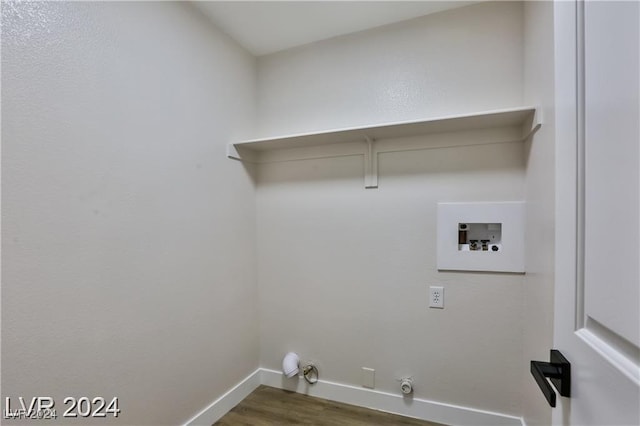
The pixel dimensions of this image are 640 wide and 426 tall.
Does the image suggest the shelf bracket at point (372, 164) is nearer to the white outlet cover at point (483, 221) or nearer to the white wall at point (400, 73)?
the white wall at point (400, 73)

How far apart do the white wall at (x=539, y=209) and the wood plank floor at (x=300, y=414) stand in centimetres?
76

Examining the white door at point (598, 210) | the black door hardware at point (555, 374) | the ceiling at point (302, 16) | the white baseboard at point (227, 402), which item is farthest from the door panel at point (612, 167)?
the white baseboard at point (227, 402)

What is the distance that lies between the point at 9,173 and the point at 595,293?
1.72 meters

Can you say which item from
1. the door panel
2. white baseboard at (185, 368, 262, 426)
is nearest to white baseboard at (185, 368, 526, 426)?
white baseboard at (185, 368, 262, 426)

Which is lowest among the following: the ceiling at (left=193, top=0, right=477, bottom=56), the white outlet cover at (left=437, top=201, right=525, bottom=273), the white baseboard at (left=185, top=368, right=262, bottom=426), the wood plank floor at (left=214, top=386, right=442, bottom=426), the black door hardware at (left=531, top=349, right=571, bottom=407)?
the wood plank floor at (left=214, top=386, right=442, bottom=426)

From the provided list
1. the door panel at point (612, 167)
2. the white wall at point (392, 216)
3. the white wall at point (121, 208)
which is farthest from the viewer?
the white wall at point (392, 216)

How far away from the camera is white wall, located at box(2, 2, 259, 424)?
3.53ft

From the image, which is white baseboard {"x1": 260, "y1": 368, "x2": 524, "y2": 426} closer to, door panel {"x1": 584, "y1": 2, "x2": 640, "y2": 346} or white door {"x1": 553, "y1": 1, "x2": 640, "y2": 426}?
white door {"x1": 553, "y1": 1, "x2": 640, "y2": 426}

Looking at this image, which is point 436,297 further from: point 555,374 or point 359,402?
point 555,374

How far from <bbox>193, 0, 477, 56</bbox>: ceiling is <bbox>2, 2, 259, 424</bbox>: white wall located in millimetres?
156

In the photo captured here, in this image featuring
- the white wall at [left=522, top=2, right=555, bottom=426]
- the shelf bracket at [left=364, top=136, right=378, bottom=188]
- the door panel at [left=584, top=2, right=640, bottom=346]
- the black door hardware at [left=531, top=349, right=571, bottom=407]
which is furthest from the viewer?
the shelf bracket at [left=364, top=136, right=378, bottom=188]

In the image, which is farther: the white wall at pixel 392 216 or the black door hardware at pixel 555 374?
the white wall at pixel 392 216

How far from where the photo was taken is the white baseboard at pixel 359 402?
5.84ft

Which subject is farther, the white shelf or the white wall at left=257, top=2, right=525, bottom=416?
the white wall at left=257, top=2, right=525, bottom=416
